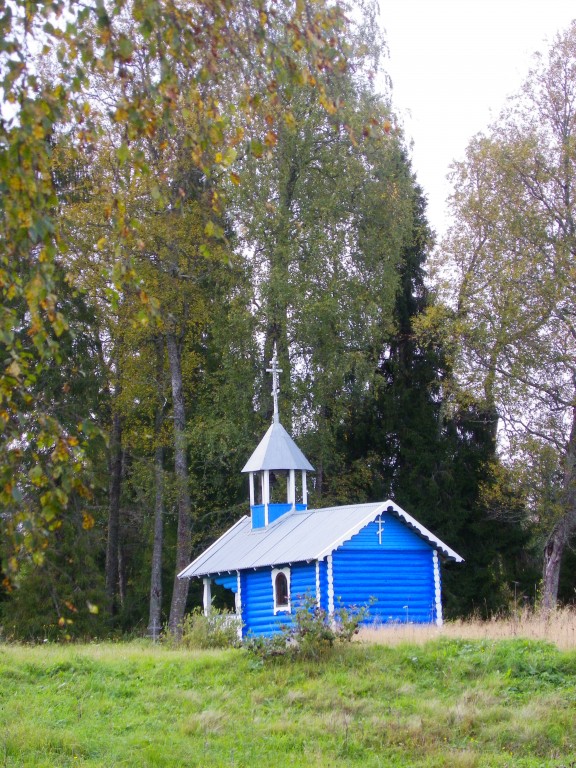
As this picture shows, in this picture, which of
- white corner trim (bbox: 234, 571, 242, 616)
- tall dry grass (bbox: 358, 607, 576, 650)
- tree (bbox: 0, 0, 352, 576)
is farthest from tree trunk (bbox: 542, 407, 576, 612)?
tree (bbox: 0, 0, 352, 576)

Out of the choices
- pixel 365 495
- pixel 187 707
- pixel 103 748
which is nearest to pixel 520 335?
pixel 365 495

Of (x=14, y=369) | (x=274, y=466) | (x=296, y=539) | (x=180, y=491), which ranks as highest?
(x=274, y=466)

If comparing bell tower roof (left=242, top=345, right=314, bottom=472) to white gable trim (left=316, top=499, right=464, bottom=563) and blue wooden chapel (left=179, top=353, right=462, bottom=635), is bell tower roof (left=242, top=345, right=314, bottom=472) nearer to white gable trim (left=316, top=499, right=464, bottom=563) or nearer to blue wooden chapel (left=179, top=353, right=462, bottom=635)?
blue wooden chapel (left=179, top=353, right=462, bottom=635)

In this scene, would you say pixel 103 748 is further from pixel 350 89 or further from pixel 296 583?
pixel 350 89

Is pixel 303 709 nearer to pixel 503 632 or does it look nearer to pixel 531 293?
pixel 503 632

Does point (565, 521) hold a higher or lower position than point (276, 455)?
lower

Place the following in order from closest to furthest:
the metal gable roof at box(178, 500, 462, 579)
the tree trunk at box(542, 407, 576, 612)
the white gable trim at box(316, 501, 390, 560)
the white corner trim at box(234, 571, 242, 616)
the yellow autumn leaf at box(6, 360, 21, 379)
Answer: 1. the yellow autumn leaf at box(6, 360, 21, 379)
2. the white gable trim at box(316, 501, 390, 560)
3. the metal gable roof at box(178, 500, 462, 579)
4. the white corner trim at box(234, 571, 242, 616)
5. the tree trunk at box(542, 407, 576, 612)

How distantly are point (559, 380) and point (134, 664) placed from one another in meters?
15.4

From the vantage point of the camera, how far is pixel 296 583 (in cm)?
2192

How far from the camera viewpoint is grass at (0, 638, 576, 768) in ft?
35.0

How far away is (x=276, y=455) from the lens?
24.6 metres

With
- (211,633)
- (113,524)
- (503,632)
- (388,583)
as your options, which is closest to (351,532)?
(388,583)

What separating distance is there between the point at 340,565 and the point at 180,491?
8686mm

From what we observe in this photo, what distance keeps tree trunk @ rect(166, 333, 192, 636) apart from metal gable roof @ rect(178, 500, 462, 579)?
2263mm
